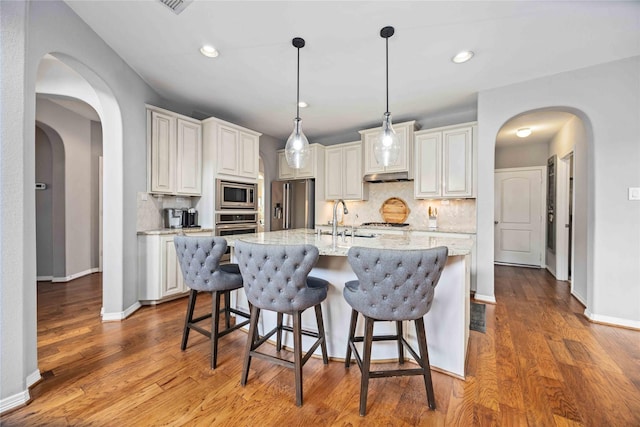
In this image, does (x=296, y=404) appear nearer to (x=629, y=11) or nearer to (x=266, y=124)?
(x=629, y=11)

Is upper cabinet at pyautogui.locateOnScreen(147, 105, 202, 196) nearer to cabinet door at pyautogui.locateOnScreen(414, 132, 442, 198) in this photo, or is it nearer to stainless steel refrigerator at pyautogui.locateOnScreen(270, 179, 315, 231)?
stainless steel refrigerator at pyautogui.locateOnScreen(270, 179, 315, 231)

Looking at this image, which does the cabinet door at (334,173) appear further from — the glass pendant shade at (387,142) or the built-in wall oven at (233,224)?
the glass pendant shade at (387,142)

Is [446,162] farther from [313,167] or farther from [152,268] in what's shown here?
[152,268]

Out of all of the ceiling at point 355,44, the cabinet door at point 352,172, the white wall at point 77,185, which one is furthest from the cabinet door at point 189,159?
the cabinet door at point 352,172

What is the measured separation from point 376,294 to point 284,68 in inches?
99.9

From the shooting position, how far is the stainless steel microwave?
3732 mm

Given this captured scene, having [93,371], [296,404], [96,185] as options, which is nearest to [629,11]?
[296,404]

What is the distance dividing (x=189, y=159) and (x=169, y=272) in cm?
148

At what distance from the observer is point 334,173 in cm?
507

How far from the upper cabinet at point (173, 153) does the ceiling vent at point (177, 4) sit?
1.49 m

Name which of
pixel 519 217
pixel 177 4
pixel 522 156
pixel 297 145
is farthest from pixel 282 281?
pixel 522 156

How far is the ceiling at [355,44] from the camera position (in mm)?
2012

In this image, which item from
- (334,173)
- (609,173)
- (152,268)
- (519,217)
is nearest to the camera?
(609,173)

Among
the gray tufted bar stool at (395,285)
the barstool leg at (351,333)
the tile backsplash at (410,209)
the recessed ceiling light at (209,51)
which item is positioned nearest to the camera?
the gray tufted bar stool at (395,285)
